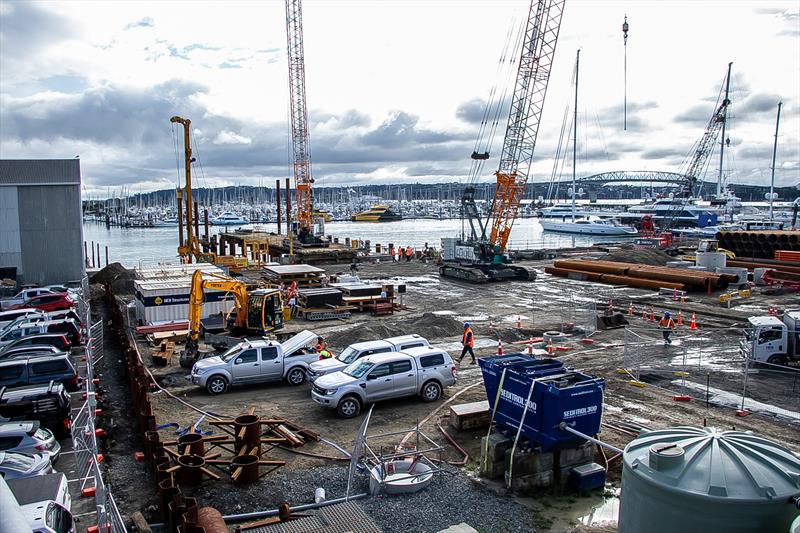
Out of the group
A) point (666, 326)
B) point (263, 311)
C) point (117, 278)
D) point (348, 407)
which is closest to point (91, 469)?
point (348, 407)

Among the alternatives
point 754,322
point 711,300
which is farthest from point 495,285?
point 754,322

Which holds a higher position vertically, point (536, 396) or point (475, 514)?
point (536, 396)

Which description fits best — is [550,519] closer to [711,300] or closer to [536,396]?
[536,396]

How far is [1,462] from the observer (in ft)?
36.5

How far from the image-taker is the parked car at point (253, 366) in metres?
18.0

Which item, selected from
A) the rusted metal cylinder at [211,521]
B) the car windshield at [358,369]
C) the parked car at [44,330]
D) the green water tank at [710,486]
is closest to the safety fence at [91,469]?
the rusted metal cylinder at [211,521]

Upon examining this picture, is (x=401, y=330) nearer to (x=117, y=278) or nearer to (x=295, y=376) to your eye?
(x=295, y=376)

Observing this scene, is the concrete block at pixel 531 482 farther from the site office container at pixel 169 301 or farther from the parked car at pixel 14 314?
the parked car at pixel 14 314

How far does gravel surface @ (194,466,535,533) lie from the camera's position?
1038cm

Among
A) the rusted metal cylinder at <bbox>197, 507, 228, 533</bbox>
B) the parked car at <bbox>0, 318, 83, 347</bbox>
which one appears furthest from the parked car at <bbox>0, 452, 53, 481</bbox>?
the parked car at <bbox>0, 318, 83, 347</bbox>

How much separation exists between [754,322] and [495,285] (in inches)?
929

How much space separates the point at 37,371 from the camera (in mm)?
16609

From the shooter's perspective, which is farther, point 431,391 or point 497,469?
point 431,391

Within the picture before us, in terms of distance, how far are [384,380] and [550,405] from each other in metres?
5.51
